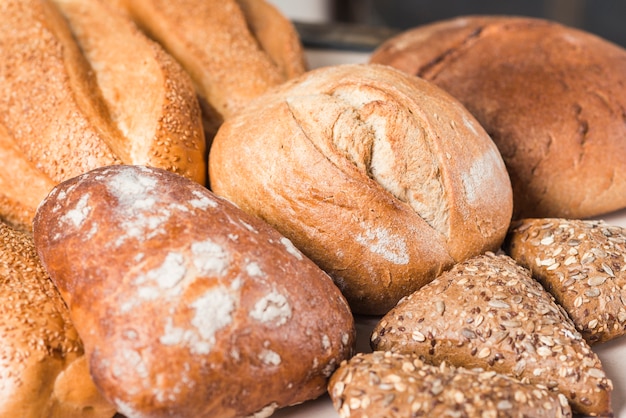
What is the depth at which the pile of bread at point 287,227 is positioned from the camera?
115 centimetres

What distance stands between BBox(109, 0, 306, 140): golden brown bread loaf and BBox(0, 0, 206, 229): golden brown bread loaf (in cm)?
13

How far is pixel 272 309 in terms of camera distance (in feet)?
3.89

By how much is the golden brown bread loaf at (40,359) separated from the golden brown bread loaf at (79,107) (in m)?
0.37

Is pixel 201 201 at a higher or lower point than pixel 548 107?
higher

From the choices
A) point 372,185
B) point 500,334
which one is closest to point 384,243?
point 372,185

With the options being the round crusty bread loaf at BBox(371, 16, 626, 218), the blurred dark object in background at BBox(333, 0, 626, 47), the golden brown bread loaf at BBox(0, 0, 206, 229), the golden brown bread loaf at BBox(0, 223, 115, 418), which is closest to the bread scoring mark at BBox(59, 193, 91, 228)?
the golden brown bread loaf at BBox(0, 223, 115, 418)

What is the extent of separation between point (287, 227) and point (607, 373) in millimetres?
702

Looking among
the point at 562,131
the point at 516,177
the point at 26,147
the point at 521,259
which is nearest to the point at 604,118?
the point at 562,131

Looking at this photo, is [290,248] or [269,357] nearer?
[269,357]

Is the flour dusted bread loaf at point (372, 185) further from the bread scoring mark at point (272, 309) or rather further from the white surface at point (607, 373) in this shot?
the bread scoring mark at point (272, 309)

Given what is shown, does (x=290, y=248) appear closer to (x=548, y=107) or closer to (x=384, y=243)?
(x=384, y=243)

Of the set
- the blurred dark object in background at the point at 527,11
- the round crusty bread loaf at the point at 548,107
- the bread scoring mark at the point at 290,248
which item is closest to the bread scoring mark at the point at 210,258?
the bread scoring mark at the point at 290,248

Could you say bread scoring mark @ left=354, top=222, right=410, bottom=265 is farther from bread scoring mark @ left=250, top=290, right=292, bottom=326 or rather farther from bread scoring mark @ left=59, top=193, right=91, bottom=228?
bread scoring mark @ left=59, top=193, right=91, bottom=228

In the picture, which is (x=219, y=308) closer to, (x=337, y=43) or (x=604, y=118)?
(x=604, y=118)
